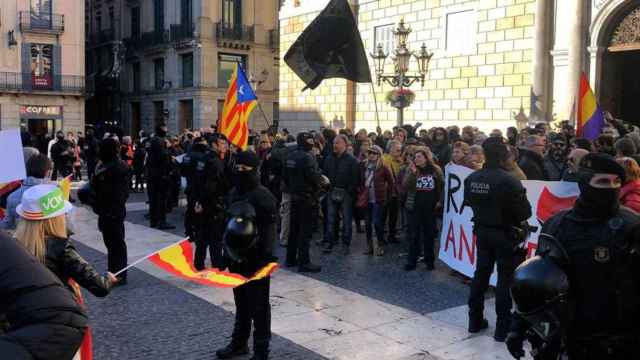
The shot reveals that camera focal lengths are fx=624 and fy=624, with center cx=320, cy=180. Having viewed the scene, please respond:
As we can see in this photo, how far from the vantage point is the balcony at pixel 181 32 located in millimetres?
39344

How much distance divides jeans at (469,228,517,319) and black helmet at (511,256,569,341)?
272cm

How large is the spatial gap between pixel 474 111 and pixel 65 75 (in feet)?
92.3

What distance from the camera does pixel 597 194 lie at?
3285 millimetres

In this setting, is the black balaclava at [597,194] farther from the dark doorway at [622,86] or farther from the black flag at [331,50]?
the dark doorway at [622,86]

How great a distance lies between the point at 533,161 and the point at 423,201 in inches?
60.7

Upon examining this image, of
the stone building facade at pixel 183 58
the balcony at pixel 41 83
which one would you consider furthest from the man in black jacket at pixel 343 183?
the balcony at pixel 41 83

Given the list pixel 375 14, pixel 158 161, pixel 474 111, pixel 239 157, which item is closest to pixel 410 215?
pixel 239 157

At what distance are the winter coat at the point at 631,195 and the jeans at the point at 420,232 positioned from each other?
11.7ft

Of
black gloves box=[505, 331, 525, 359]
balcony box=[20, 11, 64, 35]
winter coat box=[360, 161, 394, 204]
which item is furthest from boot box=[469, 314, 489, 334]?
balcony box=[20, 11, 64, 35]

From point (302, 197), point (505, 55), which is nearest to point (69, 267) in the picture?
point (302, 197)

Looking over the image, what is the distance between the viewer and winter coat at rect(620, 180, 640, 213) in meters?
4.94

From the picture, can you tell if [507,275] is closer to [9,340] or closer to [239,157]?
[239,157]

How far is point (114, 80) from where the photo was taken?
46125mm

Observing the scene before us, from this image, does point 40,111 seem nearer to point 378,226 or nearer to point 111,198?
point 378,226
